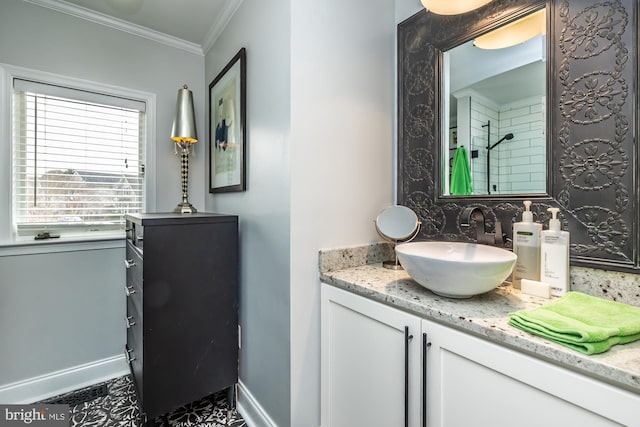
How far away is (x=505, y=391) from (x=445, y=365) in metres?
0.16

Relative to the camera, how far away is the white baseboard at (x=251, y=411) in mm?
1439

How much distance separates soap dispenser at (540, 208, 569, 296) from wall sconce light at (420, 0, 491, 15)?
898 mm

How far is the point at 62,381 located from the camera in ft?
5.91

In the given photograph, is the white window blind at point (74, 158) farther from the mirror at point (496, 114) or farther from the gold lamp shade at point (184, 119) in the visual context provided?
the mirror at point (496, 114)

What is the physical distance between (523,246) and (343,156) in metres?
0.83

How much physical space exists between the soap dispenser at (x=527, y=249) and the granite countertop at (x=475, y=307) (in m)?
0.07

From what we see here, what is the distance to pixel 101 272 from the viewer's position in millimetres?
1935

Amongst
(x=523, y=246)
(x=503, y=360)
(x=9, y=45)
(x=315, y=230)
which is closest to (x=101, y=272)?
(x=9, y=45)

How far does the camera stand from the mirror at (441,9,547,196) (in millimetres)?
1107

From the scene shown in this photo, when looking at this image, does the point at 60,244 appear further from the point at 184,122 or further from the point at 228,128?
the point at 228,128

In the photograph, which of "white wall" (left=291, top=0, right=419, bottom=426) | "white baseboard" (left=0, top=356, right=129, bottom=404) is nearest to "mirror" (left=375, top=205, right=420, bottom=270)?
"white wall" (left=291, top=0, right=419, bottom=426)

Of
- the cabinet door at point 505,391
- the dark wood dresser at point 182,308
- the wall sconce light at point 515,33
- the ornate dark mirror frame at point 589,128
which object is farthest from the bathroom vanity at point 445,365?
the wall sconce light at point 515,33

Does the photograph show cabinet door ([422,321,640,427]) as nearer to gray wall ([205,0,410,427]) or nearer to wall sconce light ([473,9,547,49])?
gray wall ([205,0,410,427])

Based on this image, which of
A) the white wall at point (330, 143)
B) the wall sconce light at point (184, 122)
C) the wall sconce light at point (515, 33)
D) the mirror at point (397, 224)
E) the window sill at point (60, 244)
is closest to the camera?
the wall sconce light at point (515, 33)
